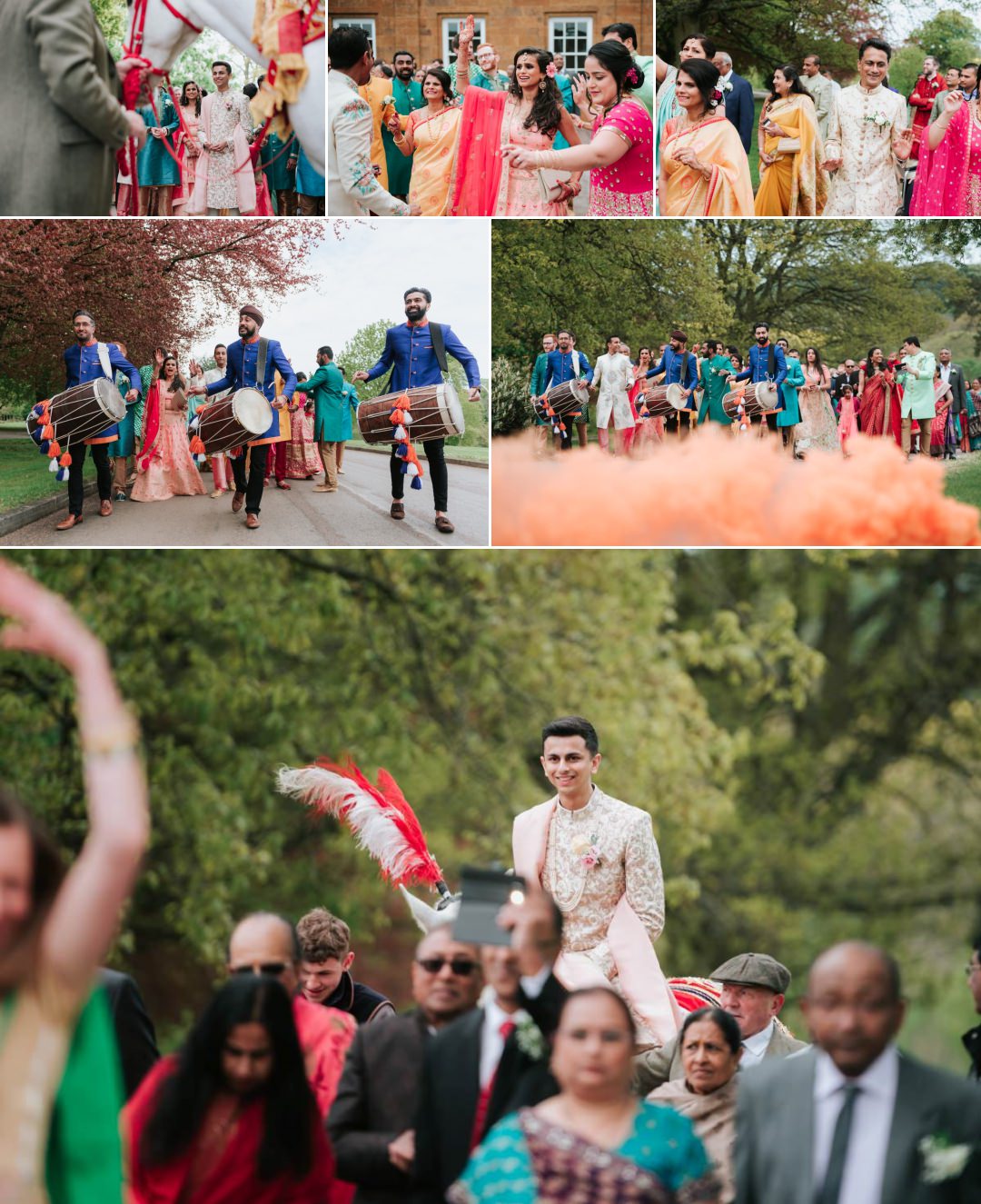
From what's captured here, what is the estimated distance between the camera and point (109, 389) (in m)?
12.1

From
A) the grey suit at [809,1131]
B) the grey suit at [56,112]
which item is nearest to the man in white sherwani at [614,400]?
the grey suit at [56,112]

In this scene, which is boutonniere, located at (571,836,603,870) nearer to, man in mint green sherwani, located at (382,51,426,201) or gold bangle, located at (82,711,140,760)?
gold bangle, located at (82,711,140,760)

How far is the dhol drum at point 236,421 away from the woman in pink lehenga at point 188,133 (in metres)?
1.50

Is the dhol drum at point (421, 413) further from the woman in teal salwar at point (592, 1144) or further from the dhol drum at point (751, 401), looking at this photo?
the woman in teal salwar at point (592, 1144)

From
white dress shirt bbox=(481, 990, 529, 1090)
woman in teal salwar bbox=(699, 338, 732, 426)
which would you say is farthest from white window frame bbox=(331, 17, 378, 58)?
white dress shirt bbox=(481, 990, 529, 1090)

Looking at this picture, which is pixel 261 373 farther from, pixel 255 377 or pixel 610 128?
pixel 610 128

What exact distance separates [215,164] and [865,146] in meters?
4.55

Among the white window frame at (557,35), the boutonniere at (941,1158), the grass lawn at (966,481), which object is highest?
the white window frame at (557,35)

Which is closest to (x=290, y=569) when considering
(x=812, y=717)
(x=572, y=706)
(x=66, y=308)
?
(x=572, y=706)

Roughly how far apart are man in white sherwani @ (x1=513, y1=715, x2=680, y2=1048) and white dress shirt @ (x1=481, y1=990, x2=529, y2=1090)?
215cm

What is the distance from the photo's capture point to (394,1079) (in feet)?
14.3

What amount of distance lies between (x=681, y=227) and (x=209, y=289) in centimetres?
336

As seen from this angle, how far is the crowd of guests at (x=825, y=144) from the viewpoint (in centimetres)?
1191

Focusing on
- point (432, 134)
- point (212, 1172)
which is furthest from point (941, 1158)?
point (432, 134)
